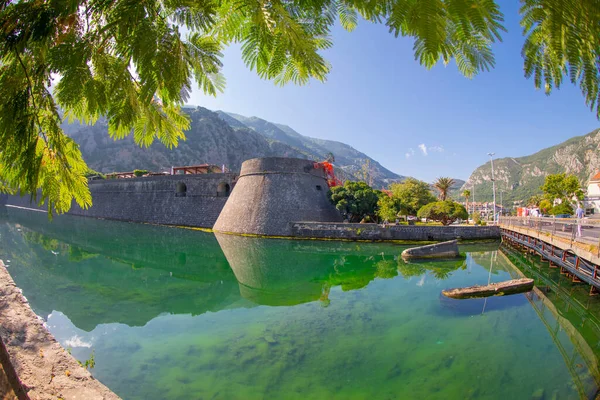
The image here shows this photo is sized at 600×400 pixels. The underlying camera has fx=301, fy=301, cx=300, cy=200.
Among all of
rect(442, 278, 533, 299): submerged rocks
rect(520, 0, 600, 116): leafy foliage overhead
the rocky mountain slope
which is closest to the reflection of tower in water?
rect(442, 278, 533, 299): submerged rocks

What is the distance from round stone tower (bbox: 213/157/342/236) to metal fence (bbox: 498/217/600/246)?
1454 centimetres

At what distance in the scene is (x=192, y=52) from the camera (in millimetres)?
2027

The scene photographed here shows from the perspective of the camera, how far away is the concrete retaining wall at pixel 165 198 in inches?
1222

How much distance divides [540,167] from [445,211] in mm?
103287

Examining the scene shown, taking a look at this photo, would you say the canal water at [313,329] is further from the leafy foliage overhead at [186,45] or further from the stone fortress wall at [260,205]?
the stone fortress wall at [260,205]

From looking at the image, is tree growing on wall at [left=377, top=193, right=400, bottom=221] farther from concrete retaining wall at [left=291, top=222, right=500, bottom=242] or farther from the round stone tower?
the round stone tower

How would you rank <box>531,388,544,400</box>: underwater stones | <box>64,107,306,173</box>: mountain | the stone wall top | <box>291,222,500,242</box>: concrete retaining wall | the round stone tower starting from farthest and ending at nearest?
<box>64,107,306,173</box>: mountain < the stone wall top < the round stone tower < <box>291,222,500,242</box>: concrete retaining wall < <box>531,388,544,400</box>: underwater stones

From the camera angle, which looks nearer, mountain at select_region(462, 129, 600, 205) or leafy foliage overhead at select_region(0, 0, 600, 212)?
leafy foliage overhead at select_region(0, 0, 600, 212)

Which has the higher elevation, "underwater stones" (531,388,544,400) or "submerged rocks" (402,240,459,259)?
"submerged rocks" (402,240,459,259)

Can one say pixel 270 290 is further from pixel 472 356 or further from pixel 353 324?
pixel 472 356

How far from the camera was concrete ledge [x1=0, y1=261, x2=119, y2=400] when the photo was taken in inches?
118

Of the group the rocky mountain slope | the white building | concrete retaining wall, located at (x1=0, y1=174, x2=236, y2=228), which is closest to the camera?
concrete retaining wall, located at (x1=0, y1=174, x2=236, y2=228)

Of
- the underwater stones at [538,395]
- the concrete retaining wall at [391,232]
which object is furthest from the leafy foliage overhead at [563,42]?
the concrete retaining wall at [391,232]

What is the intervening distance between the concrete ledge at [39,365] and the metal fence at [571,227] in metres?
11.1
